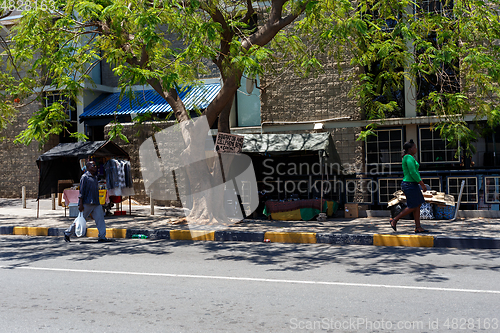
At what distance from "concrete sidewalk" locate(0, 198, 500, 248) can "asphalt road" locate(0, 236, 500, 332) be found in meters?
0.47

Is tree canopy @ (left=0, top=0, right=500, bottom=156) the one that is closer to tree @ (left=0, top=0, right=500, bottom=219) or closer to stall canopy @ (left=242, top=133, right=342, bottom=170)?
tree @ (left=0, top=0, right=500, bottom=219)

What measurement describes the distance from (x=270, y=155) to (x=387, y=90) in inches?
150

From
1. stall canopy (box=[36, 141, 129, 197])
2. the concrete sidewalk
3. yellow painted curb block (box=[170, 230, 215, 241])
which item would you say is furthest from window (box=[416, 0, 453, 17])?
stall canopy (box=[36, 141, 129, 197])

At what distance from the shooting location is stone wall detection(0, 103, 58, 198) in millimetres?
19906

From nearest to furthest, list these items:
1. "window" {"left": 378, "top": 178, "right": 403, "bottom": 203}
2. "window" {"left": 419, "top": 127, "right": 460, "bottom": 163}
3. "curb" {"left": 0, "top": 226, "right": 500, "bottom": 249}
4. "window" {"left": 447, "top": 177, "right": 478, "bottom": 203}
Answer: "curb" {"left": 0, "top": 226, "right": 500, "bottom": 249}
"window" {"left": 447, "top": 177, "right": 478, "bottom": 203}
"window" {"left": 419, "top": 127, "right": 460, "bottom": 163}
"window" {"left": 378, "top": 178, "right": 403, "bottom": 203}

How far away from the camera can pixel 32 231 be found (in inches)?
457

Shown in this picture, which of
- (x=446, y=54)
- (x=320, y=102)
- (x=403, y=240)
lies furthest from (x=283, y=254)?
(x=320, y=102)

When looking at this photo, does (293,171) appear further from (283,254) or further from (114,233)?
(283,254)

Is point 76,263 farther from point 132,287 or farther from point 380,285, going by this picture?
point 380,285

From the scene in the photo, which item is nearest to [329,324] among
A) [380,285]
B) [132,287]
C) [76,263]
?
[380,285]

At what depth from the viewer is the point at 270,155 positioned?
45.2ft

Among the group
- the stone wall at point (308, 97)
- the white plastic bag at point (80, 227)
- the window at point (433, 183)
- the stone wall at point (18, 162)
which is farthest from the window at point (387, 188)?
the stone wall at point (18, 162)

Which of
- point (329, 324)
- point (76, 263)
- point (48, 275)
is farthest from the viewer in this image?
point (76, 263)

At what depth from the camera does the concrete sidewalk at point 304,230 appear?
9.18 m
